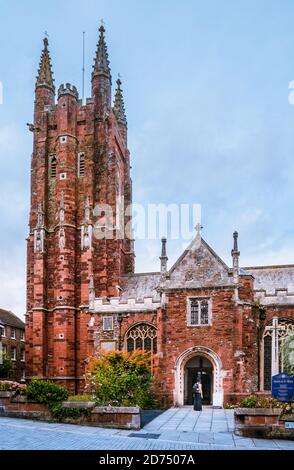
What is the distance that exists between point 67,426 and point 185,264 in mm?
15839

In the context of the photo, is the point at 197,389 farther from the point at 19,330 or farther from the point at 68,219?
the point at 19,330

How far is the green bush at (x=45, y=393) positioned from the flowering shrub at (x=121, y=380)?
153cm

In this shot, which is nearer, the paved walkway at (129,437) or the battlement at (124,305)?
the paved walkway at (129,437)

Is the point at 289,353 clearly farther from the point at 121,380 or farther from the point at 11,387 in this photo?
the point at 11,387

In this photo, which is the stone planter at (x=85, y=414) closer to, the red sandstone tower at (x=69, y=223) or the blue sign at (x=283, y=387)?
the blue sign at (x=283, y=387)

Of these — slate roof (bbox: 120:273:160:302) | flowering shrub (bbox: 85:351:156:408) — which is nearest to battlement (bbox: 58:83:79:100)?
slate roof (bbox: 120:273:160:302)

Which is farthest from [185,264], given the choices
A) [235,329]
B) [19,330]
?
[19,330]

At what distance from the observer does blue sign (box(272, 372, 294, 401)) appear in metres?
17.9

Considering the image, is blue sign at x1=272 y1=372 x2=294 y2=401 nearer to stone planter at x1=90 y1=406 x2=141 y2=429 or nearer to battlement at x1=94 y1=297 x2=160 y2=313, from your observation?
stone planter at x1=90 y1=406 x2=141 y2=429

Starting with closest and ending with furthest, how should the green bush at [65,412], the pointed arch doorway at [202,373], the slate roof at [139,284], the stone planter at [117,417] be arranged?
the stone planter at [117,417]
the green bush at [65,412]
the pointed arch doorway at [202,373]
the slate roof at [139,284]

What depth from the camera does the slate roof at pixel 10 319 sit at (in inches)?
2170

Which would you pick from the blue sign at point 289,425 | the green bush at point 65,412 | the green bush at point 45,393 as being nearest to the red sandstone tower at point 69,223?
the green bush at point 45,393

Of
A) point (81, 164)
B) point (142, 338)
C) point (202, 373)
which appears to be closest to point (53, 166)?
point (81, 164)

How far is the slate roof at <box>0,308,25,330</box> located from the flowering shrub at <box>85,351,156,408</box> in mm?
27794
